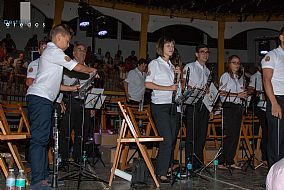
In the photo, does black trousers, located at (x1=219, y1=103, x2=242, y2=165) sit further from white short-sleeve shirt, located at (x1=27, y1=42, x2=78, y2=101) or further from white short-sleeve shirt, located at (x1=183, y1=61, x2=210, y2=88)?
white short-sleeve shirt, located at (x1=27, y1=42, x2=78, y2=101)

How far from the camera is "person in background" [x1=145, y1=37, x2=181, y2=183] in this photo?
5156 mm

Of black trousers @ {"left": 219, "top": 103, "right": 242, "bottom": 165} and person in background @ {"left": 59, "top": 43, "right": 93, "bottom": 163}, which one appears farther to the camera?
black trousers @ {"left": 219, "top": 103, "right": 242, "bottom": 165}

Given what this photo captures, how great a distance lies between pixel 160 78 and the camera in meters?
5.29

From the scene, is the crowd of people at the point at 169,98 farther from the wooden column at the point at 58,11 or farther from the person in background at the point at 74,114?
the wooden column at the point at 58,11

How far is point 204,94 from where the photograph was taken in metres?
5.68

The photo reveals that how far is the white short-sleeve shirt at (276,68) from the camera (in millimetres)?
4781

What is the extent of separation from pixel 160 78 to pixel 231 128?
1.87 metres

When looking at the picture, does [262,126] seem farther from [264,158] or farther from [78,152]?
[78,152]

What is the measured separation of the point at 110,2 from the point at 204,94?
1096 cm

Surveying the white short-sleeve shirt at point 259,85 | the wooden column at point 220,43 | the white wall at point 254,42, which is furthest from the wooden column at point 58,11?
the white wall at point 254,42

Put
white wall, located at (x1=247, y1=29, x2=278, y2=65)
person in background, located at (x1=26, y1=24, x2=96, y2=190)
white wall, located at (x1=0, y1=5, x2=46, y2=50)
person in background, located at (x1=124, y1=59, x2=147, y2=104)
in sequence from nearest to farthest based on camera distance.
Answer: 1. person in background, located at (x1=26, y1=24, x2=96, y2=190)
2. person in background, located at (x1=124, y1=59, x2=147, y2=104)
3. white wall, located at (x1=0, y1=5, x2=46, y2=50)
4. white wall, located at (x1=247, y1=29, x2=278, y2=65)

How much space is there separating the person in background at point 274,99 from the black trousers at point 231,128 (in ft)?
5.92

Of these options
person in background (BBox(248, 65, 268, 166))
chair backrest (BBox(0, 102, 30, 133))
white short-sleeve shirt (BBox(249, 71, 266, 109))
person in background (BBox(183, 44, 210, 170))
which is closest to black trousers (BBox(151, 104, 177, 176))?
person in background (BBox(183, 44, 210, 170))

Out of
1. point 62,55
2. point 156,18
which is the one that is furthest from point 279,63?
point 156,18
